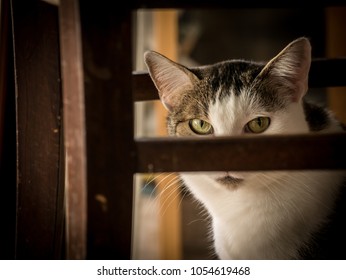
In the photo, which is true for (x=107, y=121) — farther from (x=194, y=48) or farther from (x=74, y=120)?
(x=194, y=48)

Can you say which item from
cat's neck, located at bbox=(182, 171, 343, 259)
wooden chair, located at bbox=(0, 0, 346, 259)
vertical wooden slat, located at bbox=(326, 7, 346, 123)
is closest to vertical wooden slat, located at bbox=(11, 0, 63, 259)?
wooden chair, located at bbox=(0, 0, 346, 259)

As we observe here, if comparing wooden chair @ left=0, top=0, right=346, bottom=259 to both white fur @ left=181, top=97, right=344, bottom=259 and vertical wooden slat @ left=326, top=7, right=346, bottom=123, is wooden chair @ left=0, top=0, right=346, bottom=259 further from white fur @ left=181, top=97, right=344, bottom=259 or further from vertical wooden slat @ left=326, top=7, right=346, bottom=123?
vertical wooden slat @ left=326, top=7, right=346, bottom=123

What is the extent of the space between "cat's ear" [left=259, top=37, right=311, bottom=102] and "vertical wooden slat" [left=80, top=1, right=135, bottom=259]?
43 centimetres

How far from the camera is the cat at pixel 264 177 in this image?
876 millimetres

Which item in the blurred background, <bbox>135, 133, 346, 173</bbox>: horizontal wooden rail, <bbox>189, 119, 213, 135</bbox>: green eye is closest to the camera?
<bbox>135, 133, 346, 173</bbox>: horizontal wooden rail

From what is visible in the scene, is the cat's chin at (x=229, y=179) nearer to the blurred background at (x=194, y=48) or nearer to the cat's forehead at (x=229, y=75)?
the cat's forehead at (x=229, y=75)

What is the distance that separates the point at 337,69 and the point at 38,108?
2.11 feet

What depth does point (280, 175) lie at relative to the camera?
2.96 ft

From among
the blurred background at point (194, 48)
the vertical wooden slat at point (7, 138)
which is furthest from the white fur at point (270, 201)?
the blurred background at point (194, 48)

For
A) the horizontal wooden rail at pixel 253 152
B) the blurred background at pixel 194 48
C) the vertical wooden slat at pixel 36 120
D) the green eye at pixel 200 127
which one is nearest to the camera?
the horizontal wooden rail at pixel 253 152

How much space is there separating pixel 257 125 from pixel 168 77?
23cm

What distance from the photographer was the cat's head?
2.85 ft

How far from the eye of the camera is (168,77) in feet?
3.09

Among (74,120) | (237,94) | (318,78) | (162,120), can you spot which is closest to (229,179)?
(237,94)
